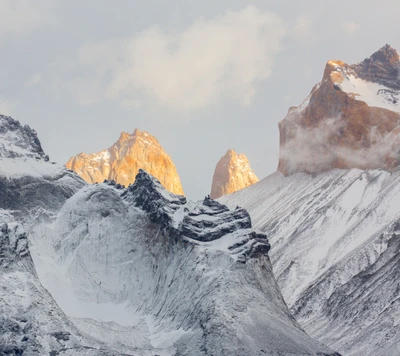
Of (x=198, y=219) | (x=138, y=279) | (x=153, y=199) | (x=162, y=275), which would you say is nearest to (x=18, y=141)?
(x=153, y=199)

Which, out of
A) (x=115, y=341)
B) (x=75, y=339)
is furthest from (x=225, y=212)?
(x=75, y=339)

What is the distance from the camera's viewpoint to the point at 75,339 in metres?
110

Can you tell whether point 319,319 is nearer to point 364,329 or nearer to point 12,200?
point 364,329

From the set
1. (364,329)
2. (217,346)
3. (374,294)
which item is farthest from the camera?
(374,294)

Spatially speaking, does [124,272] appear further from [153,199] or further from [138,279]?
[153,199]

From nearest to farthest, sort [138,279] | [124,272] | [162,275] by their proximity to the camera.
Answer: [162,275] → [138,279] → [124,272]

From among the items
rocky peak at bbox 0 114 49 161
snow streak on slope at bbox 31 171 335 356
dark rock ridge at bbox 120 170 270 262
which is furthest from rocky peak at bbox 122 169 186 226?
rocky peak at bbox 0 114 49 161

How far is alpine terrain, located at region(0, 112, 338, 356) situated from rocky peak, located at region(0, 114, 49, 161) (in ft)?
0.70

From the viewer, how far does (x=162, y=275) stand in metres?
144

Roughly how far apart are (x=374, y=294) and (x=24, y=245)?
85507 mm

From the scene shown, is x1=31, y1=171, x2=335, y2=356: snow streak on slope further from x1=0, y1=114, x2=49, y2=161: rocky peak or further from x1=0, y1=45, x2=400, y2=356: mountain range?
x1=0, y1=114, x2=49, y2=161: rocky peak

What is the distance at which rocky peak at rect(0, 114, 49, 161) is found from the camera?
173 metres

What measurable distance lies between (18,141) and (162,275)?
49239 millimetres

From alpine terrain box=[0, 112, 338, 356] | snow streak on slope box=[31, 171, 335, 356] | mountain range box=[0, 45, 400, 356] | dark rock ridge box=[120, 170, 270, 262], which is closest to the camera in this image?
alpine terrain box=[0, 112, 338, 356]
